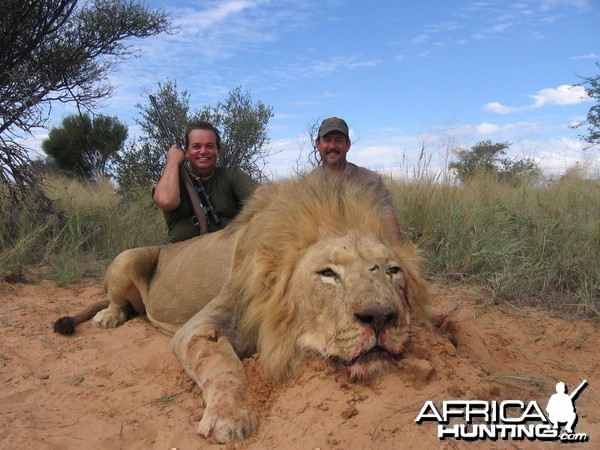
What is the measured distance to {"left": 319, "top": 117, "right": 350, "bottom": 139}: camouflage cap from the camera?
5254 mm

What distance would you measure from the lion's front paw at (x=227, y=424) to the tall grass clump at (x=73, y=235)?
148 inches

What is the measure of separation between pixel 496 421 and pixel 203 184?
3.61m

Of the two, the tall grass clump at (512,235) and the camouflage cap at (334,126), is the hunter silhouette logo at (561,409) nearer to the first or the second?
the tall grass clump at (512,235)

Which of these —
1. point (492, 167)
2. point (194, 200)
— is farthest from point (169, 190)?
point (492, 167)

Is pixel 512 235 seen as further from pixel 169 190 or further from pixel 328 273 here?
pixel 328 273

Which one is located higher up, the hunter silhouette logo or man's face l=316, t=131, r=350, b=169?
man's face l=316, t=131, r=350, b=169

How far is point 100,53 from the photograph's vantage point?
1018cm

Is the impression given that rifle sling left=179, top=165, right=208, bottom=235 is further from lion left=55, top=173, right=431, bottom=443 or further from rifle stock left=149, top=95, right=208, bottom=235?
lion left=55, top=173, right=431, bottom=443

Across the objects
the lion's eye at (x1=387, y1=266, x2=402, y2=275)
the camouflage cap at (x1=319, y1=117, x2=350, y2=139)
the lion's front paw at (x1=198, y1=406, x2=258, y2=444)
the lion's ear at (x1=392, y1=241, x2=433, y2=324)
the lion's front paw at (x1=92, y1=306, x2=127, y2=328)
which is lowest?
the lion's front paw at (x1=92, y1=306, x2=127, y2=328)

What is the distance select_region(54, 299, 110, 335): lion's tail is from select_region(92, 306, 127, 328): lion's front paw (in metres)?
0.11

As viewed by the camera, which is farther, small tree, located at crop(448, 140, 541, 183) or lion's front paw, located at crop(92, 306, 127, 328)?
small tree, located at crop(448, 140, 541, 183)

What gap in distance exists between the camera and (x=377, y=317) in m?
2.32

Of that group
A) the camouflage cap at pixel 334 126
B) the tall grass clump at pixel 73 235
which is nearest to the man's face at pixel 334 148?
the camouflage cap at pixel 334 126

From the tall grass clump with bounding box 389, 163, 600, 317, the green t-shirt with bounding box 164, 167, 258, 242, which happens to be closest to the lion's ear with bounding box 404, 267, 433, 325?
the tall grass clump with bounding box 389, 163, 600, 317
